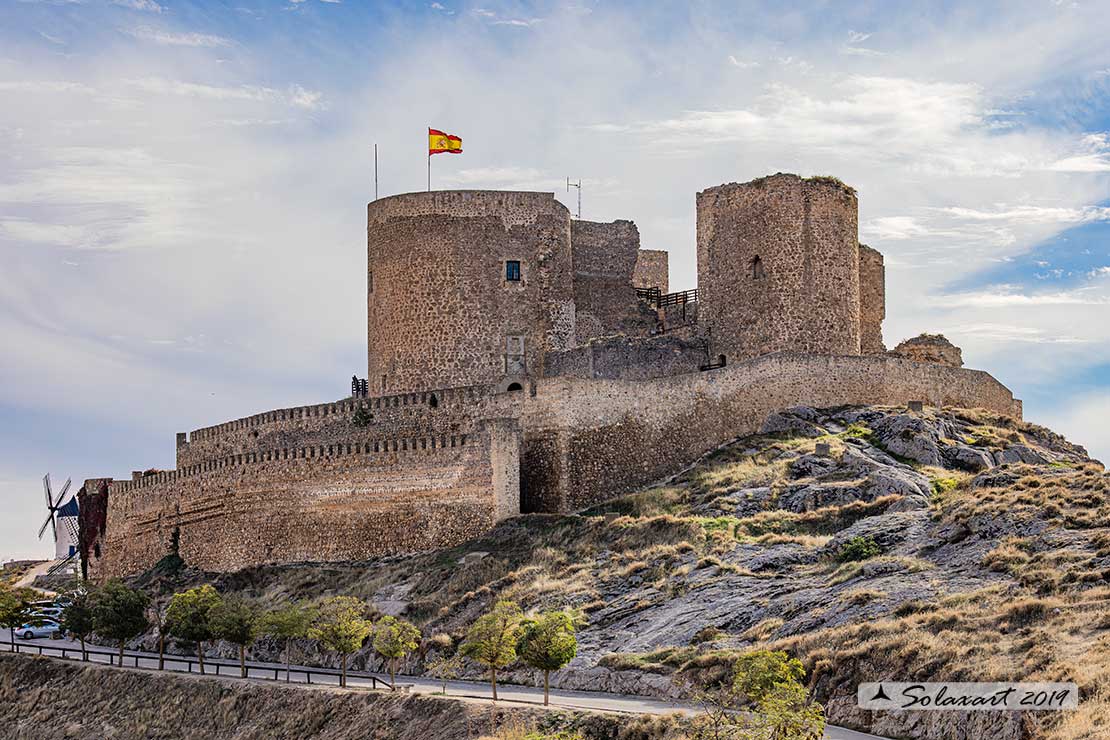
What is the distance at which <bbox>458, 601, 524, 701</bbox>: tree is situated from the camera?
29.4m

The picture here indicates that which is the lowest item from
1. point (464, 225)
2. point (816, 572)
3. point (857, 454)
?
point (816, 572)

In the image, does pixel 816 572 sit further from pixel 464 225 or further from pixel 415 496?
pixel 464 225

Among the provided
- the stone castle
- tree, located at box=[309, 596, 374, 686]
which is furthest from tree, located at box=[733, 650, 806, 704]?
the stone castle

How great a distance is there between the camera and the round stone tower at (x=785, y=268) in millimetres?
45188

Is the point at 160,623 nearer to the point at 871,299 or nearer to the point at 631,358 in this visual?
the point at 631,358

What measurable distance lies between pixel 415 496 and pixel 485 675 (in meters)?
8.67

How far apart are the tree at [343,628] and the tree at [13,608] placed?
12457 millimetres

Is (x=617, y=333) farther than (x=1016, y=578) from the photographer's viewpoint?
Yes

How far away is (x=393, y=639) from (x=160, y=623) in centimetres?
1097

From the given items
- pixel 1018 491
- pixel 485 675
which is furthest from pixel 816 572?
pixel 485 675

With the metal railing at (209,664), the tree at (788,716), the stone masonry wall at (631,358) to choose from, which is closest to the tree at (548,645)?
the metal railing at (209,664)

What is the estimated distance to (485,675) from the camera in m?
32.3

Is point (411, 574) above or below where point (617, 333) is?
below

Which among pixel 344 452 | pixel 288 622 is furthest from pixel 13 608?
pixel 288 622
